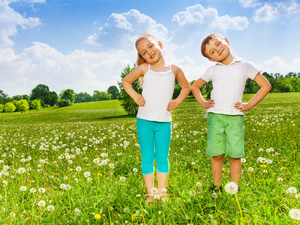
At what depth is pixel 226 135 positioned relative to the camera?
3.16m

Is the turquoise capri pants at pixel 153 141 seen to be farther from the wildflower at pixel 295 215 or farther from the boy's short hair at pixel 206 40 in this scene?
the wildflower at pixel 295 215

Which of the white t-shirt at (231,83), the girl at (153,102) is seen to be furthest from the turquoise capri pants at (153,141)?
the white t-shirt at (231,83)

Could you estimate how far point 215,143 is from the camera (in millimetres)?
3172

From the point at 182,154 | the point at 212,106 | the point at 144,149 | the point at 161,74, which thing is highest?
the point at 161,74

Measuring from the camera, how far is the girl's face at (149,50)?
3045 mm

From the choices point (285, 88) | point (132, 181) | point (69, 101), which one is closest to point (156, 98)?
point (132, 181)

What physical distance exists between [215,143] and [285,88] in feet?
335

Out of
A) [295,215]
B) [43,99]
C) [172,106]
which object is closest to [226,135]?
[172,106]

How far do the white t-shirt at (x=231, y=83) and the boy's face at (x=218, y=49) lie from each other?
13 centimetres

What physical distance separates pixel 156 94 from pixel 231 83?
982 mm

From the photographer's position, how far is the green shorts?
10.1 feet

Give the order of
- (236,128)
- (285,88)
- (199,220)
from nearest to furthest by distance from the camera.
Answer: (199,220), (236,128), (285,88)

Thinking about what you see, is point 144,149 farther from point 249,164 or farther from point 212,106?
point 249,164

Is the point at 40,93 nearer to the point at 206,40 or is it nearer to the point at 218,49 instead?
the point at 206,40
